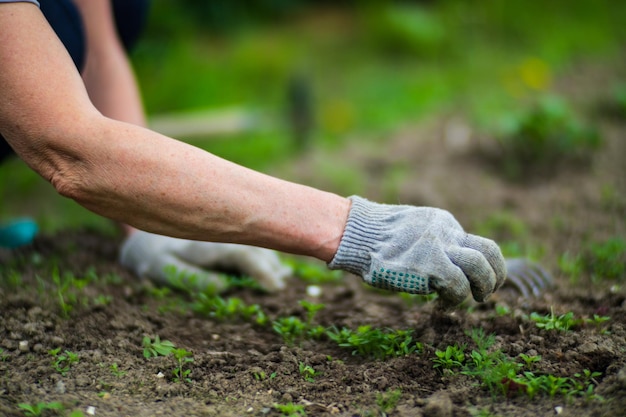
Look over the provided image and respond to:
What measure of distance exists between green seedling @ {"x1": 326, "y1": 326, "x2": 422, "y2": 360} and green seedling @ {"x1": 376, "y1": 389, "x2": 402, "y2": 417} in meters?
0.19

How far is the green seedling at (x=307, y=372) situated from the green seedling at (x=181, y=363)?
1.07 feet

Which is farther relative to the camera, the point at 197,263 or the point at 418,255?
the point at 197,263

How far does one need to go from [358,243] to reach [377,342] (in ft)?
1.21

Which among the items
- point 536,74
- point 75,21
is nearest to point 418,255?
point 75,21

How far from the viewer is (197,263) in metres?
2.61

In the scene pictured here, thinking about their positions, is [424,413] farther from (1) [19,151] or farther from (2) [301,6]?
(2) [301,6]

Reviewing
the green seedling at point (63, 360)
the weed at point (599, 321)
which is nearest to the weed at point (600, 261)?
the weed at point (599, 321)

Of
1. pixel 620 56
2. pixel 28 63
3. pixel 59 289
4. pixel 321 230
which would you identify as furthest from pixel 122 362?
pixel 620 56

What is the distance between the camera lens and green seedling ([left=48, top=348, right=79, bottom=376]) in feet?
6.19

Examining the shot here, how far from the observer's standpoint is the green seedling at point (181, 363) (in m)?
1.90

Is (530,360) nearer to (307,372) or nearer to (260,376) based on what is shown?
(307,372)

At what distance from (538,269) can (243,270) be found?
112 cm

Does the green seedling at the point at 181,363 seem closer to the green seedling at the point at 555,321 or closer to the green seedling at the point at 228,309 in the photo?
the green seedling at the point at 228,309

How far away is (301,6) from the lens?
21.1ft
